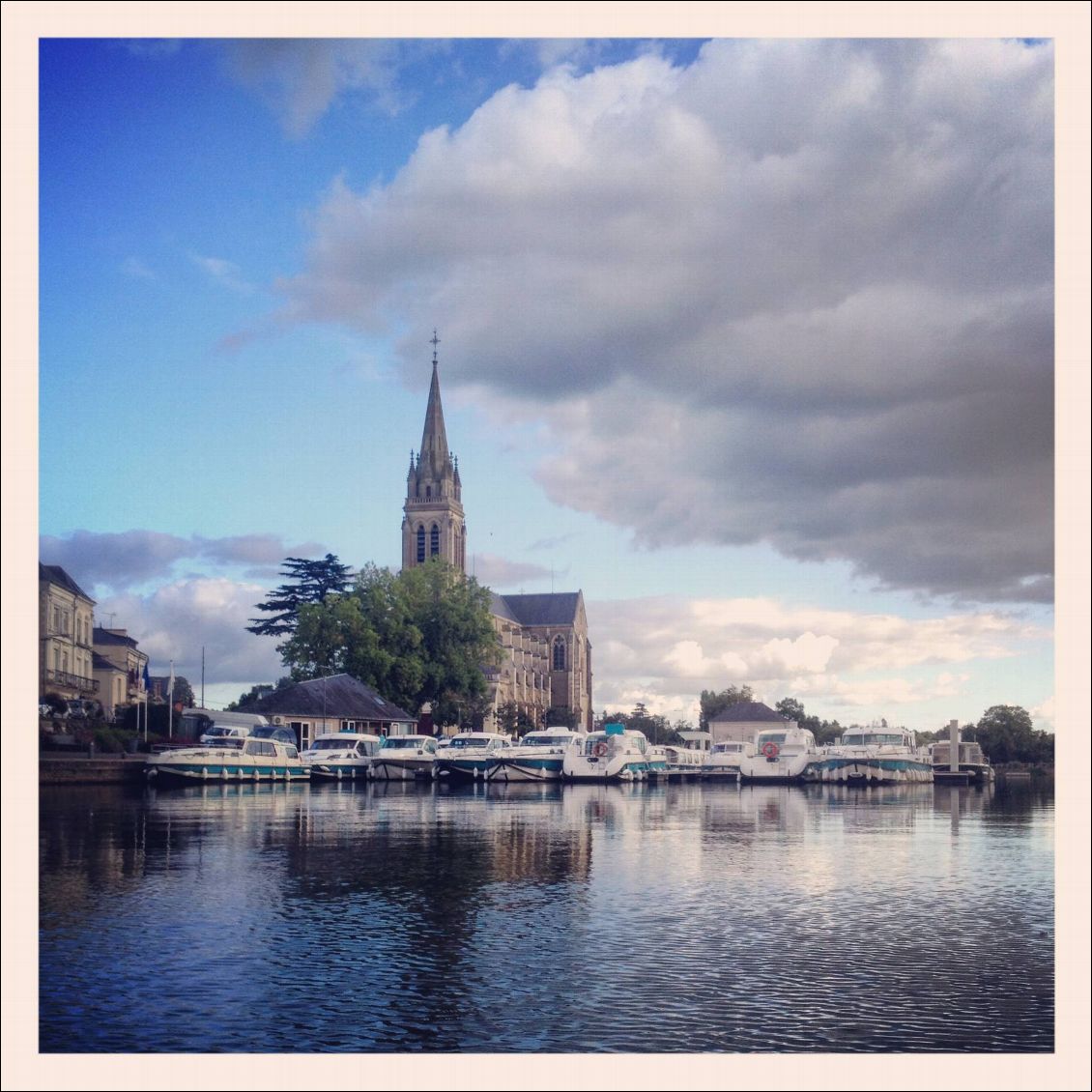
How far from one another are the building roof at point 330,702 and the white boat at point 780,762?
24243 millimetres

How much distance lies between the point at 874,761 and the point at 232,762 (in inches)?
1475

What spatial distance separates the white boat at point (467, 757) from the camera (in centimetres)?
7419

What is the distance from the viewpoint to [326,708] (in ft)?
274

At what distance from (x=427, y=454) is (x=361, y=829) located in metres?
161

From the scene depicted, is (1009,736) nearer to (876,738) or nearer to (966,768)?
(966,768)

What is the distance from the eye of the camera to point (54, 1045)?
38.3 feet

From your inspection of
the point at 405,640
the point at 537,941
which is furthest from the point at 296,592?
the point at 537,941

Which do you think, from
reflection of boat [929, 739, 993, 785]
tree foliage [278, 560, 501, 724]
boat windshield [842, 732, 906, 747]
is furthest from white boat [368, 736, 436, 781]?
reflection of boat [929, 739, 993, 785]

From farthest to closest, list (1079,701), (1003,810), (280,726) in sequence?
(280,726)
(1003,810)
(1079,701)

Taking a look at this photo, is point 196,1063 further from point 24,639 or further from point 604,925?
point 604,925

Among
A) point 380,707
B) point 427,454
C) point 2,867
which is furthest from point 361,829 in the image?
point 427,454

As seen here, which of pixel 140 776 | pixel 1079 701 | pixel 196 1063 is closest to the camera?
pixel 196 1063

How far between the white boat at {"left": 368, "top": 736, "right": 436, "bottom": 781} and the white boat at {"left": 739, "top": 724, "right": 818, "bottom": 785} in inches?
731

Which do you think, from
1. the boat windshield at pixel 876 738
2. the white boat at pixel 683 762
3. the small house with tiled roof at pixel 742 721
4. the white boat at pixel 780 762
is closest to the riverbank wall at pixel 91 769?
the white boat at pixel 780 762
